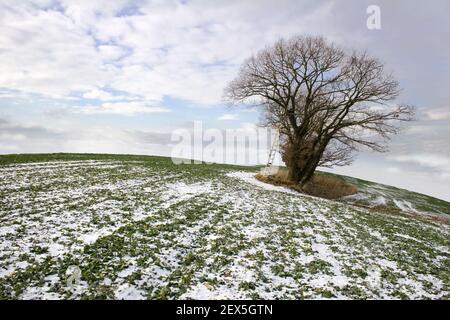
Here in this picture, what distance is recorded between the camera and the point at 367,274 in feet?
35.4

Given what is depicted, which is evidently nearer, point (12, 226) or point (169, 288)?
point (169, 288)

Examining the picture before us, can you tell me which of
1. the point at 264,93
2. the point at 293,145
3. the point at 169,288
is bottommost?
the point at 169,288

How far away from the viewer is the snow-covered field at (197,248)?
28.9 feet

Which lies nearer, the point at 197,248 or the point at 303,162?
the point at 197,248

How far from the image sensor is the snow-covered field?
28.9ft

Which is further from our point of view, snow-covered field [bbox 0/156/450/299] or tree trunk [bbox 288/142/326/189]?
tree trunk [bbox 288/142/326/189]

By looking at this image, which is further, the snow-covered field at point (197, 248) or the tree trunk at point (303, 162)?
the tree trunk at point (303, 162)

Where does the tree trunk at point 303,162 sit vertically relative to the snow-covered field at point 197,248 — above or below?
above

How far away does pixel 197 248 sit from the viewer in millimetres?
11453

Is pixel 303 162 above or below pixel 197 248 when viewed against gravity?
above

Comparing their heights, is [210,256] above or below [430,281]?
above

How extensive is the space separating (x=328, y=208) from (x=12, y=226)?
17.6m
